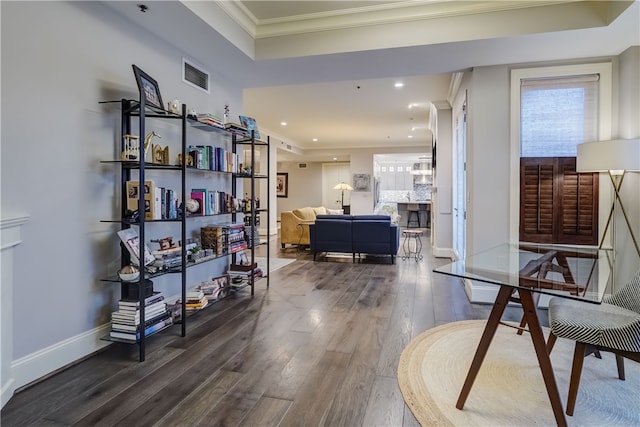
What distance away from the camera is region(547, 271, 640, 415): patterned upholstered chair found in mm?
1688

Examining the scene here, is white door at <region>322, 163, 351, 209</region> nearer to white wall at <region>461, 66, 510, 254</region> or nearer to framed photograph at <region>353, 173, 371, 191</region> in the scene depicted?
framed photograph at <region>353, 173, 371, 191</region>

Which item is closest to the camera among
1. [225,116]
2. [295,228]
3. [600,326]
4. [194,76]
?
[600,326]

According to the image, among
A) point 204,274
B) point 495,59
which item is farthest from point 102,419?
point 495,59

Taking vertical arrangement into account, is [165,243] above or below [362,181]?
below

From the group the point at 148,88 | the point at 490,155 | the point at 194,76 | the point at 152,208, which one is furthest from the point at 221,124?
the point at 490,155

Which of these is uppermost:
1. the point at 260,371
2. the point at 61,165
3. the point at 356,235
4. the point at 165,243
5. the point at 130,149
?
the point at 130,149

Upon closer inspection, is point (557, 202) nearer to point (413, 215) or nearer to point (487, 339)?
point (487, 339)

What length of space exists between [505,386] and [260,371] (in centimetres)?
148

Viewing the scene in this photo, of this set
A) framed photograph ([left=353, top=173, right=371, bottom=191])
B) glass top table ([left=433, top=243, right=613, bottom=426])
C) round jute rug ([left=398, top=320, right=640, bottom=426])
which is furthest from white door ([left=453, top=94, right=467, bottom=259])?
framed photograph ([left=353, top=173, right=371, bottom=191])

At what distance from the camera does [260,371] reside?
2.28 meters

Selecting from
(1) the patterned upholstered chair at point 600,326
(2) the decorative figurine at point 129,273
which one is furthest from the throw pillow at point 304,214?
(1) the patterned upholstered chair at point 600,326

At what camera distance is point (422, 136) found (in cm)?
988

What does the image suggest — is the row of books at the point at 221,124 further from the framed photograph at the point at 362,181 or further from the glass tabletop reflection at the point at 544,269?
the framed photograph at the point at 362,181

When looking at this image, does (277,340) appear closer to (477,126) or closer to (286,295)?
(286,295)
